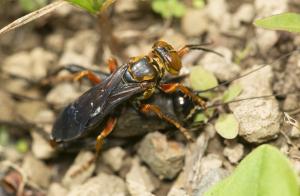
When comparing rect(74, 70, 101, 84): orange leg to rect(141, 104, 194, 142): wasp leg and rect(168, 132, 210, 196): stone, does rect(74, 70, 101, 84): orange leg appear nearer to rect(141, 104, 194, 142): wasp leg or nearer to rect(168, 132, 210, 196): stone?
rect(141, 104, 194, 142): wasp leg

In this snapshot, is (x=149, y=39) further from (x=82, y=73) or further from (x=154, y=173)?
(x=154, y=173)

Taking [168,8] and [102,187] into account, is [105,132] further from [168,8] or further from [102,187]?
[168,8]

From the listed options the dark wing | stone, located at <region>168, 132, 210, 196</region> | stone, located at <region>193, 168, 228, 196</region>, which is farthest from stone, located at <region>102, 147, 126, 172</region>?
stone, located at <region>193, 168, 228, 196</region>

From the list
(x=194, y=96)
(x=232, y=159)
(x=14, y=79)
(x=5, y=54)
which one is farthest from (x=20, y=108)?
(x=232, y=159)

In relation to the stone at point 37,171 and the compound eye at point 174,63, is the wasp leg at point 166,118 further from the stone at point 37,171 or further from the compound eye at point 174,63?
the stone at point 37,171

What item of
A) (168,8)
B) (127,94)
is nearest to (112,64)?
(127,94)

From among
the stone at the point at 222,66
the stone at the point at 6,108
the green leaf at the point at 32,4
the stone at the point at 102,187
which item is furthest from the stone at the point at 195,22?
the stone at the point at 6,108
